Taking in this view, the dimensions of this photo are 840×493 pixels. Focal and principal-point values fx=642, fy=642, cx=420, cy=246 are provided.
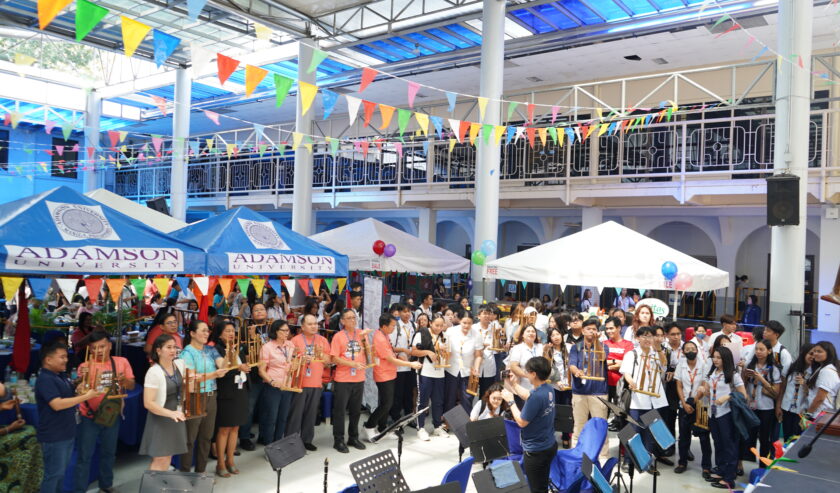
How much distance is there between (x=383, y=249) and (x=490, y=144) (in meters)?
3.11

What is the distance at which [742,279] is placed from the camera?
61.2 ft

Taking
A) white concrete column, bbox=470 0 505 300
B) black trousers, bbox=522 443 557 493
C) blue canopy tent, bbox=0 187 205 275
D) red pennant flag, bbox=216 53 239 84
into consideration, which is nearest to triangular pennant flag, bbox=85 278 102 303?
blue canopy tent, bbox=0 187 205 275

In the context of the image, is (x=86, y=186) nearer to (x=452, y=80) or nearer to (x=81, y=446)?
(x=452, y=80)

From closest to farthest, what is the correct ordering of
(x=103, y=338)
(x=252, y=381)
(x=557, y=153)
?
(x=103, y=338) → (x=252, y=381) → (x=557, y=153)

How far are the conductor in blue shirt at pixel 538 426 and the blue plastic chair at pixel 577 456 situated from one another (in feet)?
0.89

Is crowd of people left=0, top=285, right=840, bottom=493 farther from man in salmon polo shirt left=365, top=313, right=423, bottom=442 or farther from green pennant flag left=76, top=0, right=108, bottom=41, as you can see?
green pennant flag left=76, top=0, right=108, bottom=41

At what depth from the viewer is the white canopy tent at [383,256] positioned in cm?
1227

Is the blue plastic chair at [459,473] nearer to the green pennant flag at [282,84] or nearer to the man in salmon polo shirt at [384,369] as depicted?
the man in salmon polo shirt at [384,369]

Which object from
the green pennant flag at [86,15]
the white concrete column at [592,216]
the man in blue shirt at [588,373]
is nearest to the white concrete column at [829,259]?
the white concrete column at [592,216]

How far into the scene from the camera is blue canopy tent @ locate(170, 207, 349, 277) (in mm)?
7812

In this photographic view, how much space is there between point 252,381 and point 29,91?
22.7 metres

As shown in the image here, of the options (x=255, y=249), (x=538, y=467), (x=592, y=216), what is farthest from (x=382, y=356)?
(x=592, y=216)

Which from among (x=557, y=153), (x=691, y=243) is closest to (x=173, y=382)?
(x=557, y=153)

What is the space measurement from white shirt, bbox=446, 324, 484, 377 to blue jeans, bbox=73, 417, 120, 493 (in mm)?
4239
